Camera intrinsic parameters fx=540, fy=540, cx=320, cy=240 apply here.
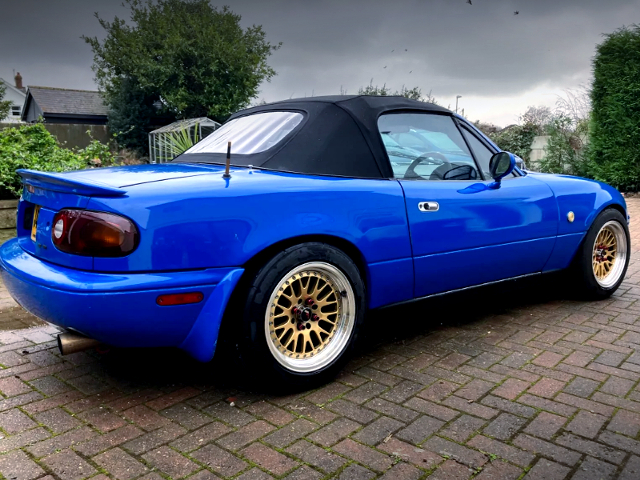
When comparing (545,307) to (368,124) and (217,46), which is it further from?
(217,46)

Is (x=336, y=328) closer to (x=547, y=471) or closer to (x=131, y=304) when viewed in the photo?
(x=131, y=304)

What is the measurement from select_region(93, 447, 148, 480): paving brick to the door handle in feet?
6.11

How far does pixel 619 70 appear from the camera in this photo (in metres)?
11.9

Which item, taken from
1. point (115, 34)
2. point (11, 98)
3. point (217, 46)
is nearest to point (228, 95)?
point (217, 46)

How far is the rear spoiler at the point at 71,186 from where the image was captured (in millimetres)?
2238

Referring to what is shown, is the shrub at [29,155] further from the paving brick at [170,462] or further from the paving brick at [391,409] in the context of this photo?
the paving brick at [391,409]

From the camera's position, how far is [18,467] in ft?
6.58

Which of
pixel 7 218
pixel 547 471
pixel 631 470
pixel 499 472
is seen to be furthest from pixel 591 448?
pixel 7 218

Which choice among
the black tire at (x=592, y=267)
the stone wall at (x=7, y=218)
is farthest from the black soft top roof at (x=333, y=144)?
the stone wall at (x=7, y=218)

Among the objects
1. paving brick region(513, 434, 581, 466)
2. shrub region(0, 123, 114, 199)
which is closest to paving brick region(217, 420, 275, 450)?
paving brick region(513, 434, 581, 466)

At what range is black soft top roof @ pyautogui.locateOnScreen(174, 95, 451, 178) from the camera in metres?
2.84

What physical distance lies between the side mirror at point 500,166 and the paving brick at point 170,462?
2.42m

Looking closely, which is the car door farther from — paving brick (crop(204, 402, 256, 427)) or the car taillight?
the car taillight

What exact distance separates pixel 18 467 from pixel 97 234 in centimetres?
92
